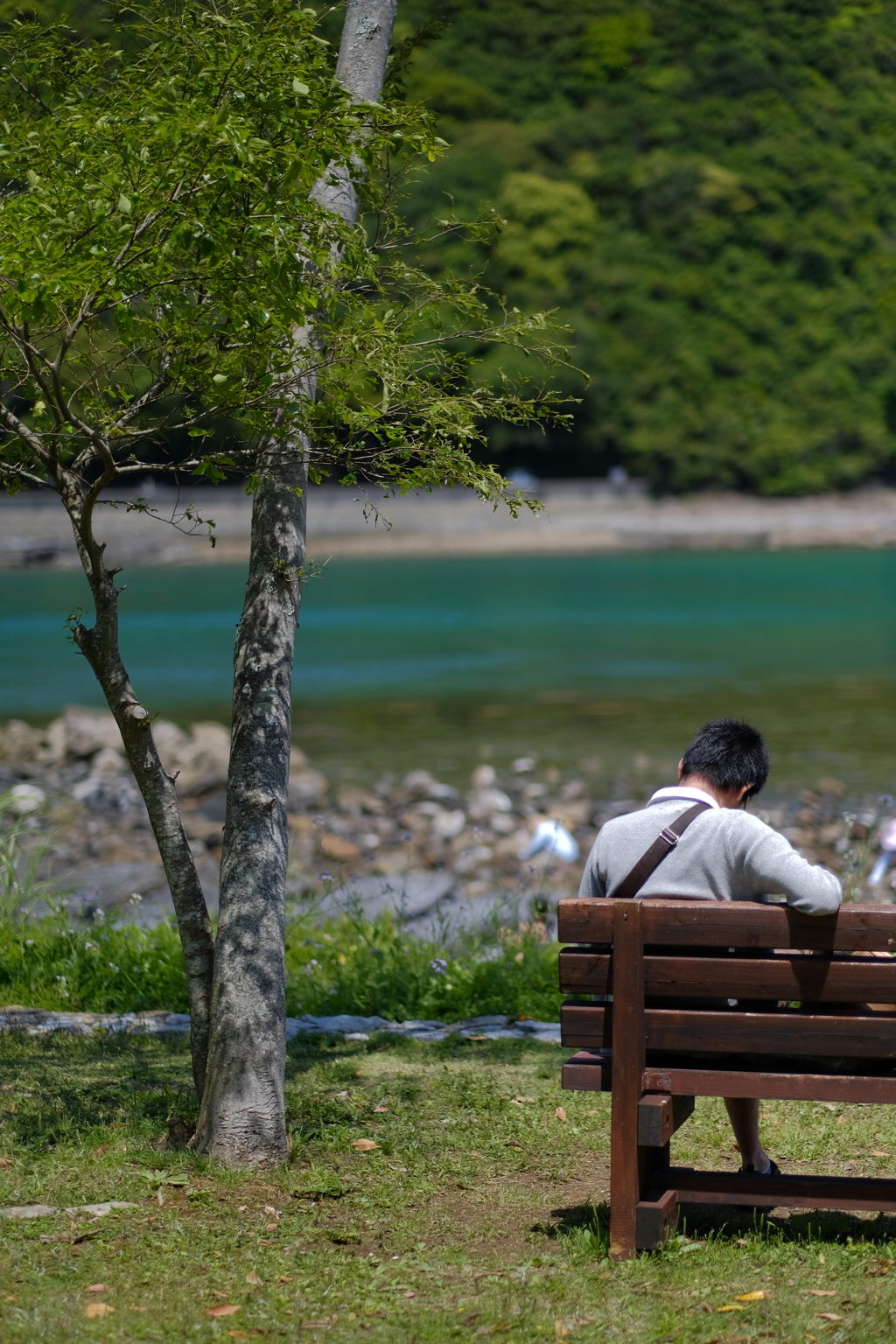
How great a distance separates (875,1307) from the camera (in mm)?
3486

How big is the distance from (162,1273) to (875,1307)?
6.04 feet

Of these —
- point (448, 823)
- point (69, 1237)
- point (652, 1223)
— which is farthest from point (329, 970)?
point (448, 823)

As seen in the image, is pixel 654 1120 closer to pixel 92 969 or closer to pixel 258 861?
pixel 258 861

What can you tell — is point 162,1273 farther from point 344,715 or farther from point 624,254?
point 624,254

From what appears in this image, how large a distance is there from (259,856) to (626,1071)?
61.1 inches

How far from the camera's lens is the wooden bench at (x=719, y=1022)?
3664mm

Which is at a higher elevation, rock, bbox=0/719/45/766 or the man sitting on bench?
the man sitting on bench

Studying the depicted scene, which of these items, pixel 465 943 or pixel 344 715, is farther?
pixel 344 715

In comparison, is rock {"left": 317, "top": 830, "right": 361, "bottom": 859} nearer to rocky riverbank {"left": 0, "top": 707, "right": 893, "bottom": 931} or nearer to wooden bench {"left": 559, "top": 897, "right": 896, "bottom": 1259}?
rocky riverbank {"left": 0, "top": 707, "right": 893, "bottom": 931}

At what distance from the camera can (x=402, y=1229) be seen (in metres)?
4.16

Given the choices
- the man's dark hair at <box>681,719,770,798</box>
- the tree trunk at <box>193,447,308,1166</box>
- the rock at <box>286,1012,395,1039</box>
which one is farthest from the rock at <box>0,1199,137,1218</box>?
the rock at <box>286,1012,395,1039</box>

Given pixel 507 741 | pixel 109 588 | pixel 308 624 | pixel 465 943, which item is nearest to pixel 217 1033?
pixel 109 588

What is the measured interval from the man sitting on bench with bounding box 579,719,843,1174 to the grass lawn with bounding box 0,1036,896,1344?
1.92 feet

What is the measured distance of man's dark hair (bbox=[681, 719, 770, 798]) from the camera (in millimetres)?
3980
